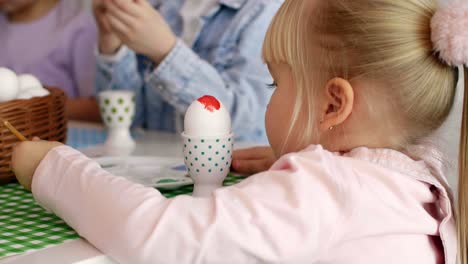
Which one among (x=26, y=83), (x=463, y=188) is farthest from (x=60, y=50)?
(x=463, y=188)

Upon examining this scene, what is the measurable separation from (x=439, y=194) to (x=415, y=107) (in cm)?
10

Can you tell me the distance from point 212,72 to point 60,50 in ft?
2.95

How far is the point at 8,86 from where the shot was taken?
0.91 metres

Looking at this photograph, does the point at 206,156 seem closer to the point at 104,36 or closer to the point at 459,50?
the point at 459,50

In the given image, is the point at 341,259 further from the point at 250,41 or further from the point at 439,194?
the point at 250,41

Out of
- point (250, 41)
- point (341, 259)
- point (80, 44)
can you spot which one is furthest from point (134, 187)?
point (80, 44)

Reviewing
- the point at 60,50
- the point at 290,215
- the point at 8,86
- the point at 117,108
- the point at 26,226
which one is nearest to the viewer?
the point at 290,215

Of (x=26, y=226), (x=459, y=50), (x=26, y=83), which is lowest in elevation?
(x=26, y=226)

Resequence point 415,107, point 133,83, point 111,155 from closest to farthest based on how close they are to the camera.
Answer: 1. point 415,107
2. point 111,155
3. point 133,83

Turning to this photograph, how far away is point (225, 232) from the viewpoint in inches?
23.9

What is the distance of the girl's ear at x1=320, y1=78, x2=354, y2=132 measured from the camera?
0.71 metres

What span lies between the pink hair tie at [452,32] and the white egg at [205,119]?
27cm

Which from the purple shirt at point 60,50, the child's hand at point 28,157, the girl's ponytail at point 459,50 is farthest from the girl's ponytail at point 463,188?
A: the purple shirt at point 60,50

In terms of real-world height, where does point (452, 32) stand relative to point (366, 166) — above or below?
above
